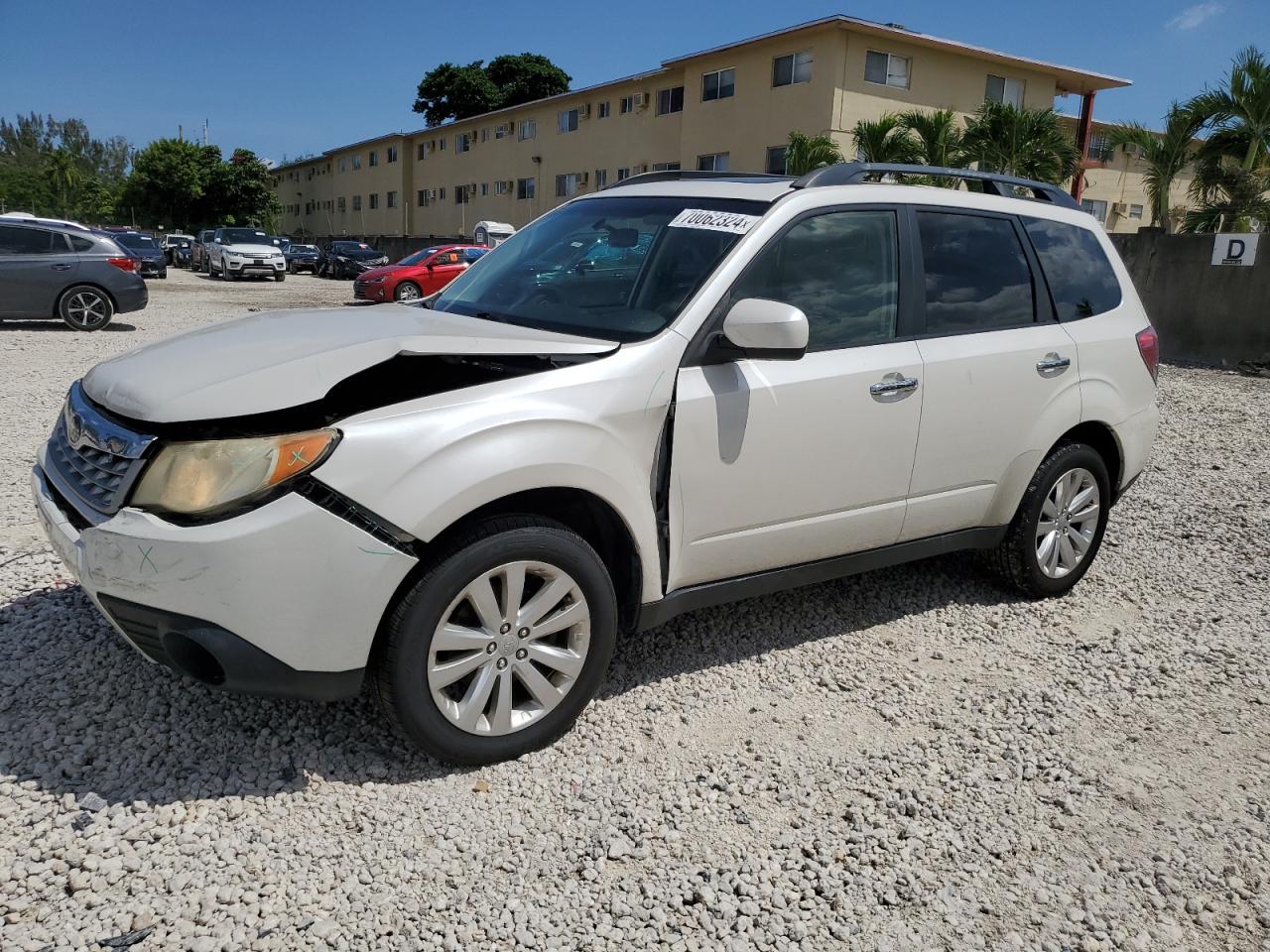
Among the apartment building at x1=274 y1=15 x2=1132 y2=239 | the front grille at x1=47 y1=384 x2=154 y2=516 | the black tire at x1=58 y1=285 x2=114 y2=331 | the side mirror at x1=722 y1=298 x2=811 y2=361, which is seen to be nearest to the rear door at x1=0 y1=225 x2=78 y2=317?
the black tire at x1=58 y1=285 x2=114 y2=331

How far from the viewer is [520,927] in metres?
2.41

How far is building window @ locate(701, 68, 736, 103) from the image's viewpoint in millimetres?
30484

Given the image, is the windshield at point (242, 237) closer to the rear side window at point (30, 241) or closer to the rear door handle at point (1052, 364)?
the rear side window at point (30, 241)

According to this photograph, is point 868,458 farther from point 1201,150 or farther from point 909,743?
point 1201,150

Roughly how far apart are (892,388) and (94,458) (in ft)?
8.99

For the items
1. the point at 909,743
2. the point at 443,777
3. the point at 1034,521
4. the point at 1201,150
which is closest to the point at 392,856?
the point at 443,777

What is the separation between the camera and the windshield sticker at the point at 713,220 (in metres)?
3.50

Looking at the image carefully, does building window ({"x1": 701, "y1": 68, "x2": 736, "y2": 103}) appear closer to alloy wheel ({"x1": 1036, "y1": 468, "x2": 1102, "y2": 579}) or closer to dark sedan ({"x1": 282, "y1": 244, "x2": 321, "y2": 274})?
dark sedan ({"x1": 282, "y1": 244, "x2": 321, "y2": 274})

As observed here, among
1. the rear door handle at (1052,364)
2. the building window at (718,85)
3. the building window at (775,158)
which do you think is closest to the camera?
the rear door handle at (1052,364)

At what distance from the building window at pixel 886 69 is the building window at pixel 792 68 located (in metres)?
1.68

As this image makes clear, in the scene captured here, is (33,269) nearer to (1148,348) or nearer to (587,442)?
(587,442)

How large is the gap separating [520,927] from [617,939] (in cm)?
24

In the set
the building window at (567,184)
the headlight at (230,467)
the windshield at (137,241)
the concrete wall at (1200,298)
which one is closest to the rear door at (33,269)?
the headlight at (230,467)

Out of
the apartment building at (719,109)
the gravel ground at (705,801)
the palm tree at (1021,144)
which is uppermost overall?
the apartment building at (719,109)
